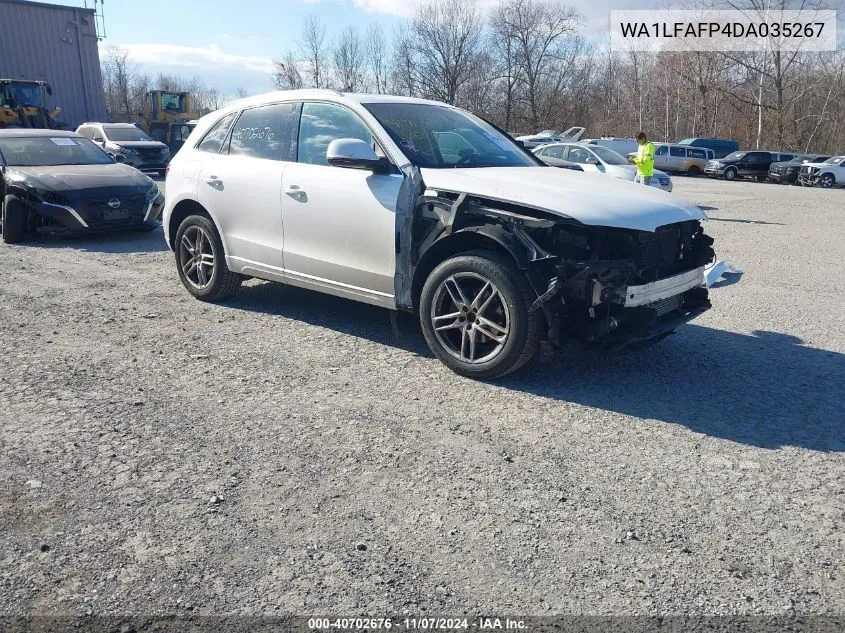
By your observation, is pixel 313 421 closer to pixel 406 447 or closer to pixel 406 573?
pixel 406 447

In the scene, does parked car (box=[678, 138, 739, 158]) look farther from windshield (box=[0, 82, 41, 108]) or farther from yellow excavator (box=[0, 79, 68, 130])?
windshield (box=[0, 82, 41, 108])

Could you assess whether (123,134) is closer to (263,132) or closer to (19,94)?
(19,94)

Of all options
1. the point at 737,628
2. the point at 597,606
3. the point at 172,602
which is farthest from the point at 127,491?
the point at 737,628

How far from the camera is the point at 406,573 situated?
2859mm

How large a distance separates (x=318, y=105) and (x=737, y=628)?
4704 mm

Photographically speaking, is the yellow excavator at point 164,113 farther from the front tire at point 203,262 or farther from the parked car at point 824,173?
the front tire at point 203,262

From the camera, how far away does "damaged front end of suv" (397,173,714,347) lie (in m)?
4.41

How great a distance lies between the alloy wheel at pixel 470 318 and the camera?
4699 millimetres

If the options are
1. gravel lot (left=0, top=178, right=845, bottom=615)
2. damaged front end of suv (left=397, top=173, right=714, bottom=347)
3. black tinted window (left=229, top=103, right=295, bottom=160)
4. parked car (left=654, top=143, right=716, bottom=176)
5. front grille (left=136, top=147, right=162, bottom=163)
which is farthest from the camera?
parked car (left=654, top=143, right=716, bottom=176)

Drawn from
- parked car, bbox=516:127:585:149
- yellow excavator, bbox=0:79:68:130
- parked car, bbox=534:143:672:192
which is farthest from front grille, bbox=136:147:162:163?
parked car, bbox=534:143:672:192

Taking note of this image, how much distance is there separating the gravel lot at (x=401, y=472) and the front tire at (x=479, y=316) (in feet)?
0.63

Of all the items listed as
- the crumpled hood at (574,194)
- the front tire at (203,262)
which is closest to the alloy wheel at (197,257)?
the front tire at (203,262)

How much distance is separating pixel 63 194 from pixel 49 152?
1799mm

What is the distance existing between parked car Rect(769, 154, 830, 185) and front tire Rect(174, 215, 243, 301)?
1214 inches
